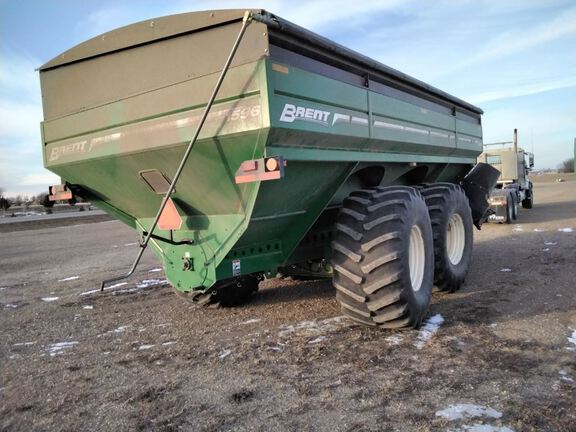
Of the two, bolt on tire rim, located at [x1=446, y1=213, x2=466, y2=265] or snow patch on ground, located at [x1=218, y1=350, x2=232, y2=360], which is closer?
snow patch on ground, located at [x1=218, y1=350, x2=232, y2=360]

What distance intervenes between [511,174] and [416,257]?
15.1 meters

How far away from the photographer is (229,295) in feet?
19.1

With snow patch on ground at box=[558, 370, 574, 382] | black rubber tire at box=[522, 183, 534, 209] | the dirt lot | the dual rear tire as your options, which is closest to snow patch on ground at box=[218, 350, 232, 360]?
the dirt lot

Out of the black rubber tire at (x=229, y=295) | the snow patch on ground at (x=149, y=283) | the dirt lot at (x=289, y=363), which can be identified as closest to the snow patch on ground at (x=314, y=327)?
the dirt lot at (x=289, y=363)

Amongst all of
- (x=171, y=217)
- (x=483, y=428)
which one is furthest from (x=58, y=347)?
(x=483, y=428)

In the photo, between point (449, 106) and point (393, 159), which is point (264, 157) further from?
point (449, 106)

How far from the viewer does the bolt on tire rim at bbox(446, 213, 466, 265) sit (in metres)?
6.68

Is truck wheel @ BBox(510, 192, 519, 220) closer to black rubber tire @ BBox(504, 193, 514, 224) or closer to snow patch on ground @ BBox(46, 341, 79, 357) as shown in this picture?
black rubber tire @ BBox(504, 193, 514, 224)

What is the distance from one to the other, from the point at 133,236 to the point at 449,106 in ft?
38.9

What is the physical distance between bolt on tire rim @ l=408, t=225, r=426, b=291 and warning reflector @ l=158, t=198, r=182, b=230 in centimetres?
224

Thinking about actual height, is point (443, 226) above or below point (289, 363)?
above

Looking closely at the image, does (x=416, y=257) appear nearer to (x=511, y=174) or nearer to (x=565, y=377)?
A: (x=565, y=377)

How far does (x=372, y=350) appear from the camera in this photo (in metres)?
4.15

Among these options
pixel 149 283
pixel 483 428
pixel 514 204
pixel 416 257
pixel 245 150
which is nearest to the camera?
pixel 483 428
